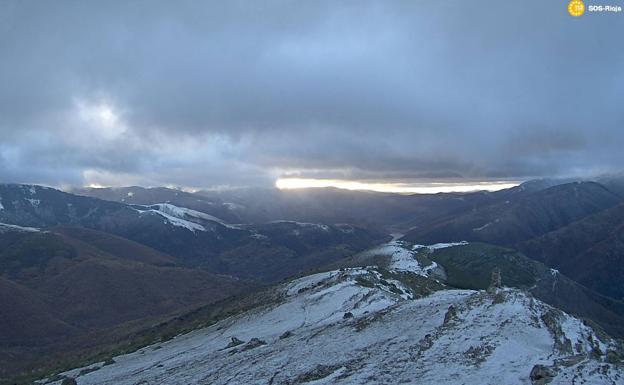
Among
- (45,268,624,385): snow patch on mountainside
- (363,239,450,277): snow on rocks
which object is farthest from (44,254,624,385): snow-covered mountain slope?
(363,239,450,277): snow on rocks

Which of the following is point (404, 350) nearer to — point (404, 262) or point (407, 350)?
point (407, 350)

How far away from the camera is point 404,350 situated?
36562mm

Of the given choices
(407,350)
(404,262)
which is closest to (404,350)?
(407,350)

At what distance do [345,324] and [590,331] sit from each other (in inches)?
780

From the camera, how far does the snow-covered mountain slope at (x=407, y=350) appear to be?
3105 cm

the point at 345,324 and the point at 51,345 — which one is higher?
the point at 345,324

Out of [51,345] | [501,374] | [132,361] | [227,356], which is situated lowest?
[51,345]

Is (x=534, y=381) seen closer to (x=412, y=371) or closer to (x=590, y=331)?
(x=412, y=371)

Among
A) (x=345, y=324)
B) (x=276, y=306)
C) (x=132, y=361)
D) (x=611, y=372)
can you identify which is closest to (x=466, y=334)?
(x=611, y=372)

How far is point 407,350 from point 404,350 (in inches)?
9.4

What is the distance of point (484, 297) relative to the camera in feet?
149

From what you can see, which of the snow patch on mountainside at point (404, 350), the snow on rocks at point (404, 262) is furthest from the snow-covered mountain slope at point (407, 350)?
the snow on rocks at point (404, 262)

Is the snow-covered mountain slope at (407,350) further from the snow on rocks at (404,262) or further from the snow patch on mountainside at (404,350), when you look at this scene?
the snow on rocks at (404,262)

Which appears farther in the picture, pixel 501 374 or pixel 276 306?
pixel 276 306
